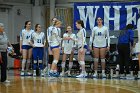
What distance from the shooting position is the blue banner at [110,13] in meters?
17.5

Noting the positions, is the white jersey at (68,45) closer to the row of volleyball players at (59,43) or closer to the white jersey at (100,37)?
the row of volleyball players at (59,43)

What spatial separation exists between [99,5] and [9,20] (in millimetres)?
5426

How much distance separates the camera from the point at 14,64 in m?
20.4

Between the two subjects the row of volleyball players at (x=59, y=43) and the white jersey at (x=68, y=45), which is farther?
the white jersey at (x=68, y=45)

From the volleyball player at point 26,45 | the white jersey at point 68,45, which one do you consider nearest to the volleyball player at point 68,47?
the white jersey at point 68,45

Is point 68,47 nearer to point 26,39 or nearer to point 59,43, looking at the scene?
point 59,43

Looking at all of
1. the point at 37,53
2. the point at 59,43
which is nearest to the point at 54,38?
the point at 59,43

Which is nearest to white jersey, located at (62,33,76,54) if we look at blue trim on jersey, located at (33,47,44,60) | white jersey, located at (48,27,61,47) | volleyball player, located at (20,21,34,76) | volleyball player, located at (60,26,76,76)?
volleyball player, located at (60,26,76,76)

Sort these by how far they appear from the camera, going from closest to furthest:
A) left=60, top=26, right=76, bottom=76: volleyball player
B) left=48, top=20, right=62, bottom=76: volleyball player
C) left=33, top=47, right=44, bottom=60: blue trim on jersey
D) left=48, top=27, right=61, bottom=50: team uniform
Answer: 1. left=48, top=20, right=62, bottom=76: volleyball player
2. left=48, top=27, right=61, bottom=50: team uniform
3. left=60, top=26, right=76, bottom=76: volleyball player
4. left=33, top=47, right=44, bottom=60: blue trim on jersey

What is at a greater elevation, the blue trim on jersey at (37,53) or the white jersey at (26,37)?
the white jersey at (26,37)

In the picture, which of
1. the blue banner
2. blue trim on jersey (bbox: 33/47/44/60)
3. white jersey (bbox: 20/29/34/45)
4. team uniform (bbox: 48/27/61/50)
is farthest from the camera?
the blue banner

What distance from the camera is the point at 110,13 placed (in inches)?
703

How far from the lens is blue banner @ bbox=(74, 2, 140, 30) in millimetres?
17484

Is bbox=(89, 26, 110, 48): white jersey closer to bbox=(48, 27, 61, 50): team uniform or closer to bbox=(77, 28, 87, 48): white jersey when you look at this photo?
bbox=(77, 28, 87, 48): white jersey
